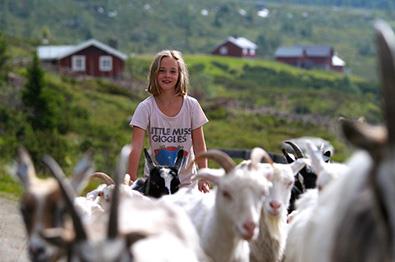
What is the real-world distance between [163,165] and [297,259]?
2.43m

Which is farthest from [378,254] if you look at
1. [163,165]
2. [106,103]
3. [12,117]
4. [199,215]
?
[106,103]

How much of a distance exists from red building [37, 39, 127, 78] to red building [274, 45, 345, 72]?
69.3m

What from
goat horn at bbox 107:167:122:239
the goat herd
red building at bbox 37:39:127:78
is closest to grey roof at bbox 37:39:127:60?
red building at bbox 37:39:127:78

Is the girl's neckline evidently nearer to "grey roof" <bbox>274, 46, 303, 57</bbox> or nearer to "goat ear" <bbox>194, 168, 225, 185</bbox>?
"goat ear" <bbox>194, 168, 225, 185</bbox>

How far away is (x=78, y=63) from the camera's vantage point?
98.4m

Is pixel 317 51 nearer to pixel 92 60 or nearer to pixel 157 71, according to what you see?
pixel 92 60

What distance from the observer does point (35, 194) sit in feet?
22.8

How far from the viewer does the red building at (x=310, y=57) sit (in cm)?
16200

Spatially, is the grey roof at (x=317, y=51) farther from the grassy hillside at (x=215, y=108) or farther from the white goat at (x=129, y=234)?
the white goat at (x=129, y=234)

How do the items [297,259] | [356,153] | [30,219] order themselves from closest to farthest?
[356,153], [30,219], [297,259]

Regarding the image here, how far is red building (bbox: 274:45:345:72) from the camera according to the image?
162000 millimetres

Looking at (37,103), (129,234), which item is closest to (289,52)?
(37,103)

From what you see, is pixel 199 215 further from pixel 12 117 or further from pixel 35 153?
pixel 12 117

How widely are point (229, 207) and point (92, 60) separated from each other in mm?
90528
